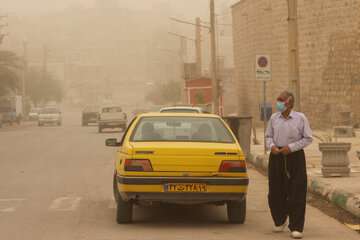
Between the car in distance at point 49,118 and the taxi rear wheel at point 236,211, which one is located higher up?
the taxi rear wheel at point 236,211

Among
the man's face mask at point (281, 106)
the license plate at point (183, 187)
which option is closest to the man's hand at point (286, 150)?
the man's face mask at point (281, 106)

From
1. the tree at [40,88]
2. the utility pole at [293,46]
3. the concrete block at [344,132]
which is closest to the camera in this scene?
the utility pole at [293,46]

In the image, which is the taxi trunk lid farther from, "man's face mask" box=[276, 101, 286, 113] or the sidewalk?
the sidewalk

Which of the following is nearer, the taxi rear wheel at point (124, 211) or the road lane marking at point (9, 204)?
the taxi rear wheel at point (124, 211)

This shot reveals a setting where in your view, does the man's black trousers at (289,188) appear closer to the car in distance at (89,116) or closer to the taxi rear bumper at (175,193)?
the taxi rear bumper at (175,193)

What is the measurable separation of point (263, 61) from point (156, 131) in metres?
12.8

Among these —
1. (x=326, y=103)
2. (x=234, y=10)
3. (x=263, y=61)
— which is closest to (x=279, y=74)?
(x=326, y=103)

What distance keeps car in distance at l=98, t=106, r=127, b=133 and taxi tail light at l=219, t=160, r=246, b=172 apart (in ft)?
136

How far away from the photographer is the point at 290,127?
11883 mm

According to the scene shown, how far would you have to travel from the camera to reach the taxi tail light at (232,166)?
1232 centimetres

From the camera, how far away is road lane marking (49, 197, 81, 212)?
14.7 meters

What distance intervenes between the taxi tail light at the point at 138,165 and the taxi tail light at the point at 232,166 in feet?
2.95

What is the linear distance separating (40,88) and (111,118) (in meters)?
69.7

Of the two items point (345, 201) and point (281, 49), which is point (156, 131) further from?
point (281, 49)
